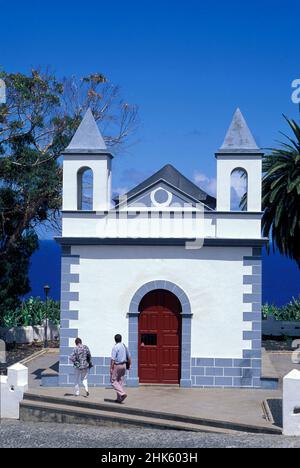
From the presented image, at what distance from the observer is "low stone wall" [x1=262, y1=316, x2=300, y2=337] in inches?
1253

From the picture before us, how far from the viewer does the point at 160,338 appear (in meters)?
19.4

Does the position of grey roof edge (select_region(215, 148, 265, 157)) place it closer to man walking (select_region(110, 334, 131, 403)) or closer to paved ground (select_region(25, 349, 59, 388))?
man walking (select_region(110, 334, 131, 403))

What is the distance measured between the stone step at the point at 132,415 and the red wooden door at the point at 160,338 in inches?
112

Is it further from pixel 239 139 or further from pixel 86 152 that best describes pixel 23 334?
pixel 239 139

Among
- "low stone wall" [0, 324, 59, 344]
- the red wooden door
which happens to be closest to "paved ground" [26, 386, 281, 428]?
the red wooden door

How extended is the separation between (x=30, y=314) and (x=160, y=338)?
14141 millimetres

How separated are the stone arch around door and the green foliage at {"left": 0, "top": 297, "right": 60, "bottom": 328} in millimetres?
11269

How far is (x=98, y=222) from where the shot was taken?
64.4ft

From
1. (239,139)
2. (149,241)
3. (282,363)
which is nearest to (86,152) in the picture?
(149,241)

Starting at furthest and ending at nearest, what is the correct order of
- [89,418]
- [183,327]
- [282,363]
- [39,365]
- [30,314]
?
[30,314] → [282,363] → [39,365] → [183,327] → [89,418]

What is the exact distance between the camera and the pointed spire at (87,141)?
19.8 m

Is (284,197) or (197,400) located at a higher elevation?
(284,197)

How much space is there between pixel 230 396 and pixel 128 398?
2.50 meters
